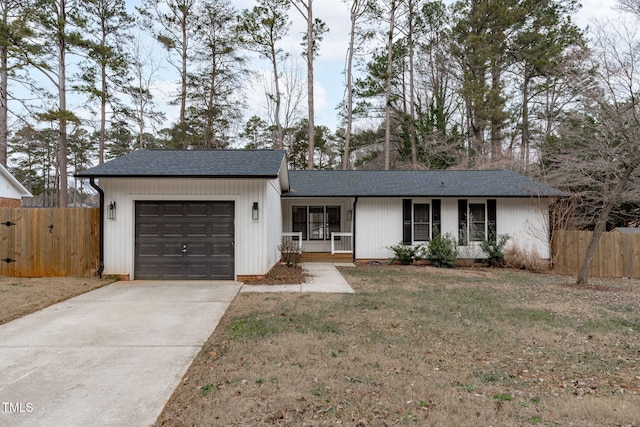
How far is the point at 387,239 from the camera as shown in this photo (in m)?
13.8

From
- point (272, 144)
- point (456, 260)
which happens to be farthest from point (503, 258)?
point (272, 144)

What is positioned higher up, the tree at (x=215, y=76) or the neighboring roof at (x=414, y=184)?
the tree at (x=215, y=76)

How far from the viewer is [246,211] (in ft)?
30.3

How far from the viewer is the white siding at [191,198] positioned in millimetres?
9133

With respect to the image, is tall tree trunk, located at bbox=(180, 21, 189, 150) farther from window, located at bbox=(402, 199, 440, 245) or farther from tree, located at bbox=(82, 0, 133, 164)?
window, located at bbox=(402, 199, 440, 245)

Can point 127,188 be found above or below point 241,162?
below

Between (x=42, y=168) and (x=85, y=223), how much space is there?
108ft

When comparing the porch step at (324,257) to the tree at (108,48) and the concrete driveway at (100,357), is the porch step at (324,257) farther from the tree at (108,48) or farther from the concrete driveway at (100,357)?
the tree at (108,48)

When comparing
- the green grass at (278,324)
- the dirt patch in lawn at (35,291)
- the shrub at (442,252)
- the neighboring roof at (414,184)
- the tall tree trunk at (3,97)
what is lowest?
the green grass at (278,324)

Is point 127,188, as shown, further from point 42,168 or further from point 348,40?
point 42,168

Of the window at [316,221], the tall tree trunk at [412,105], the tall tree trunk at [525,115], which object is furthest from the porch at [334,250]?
the tall tree trunk at [525,115]

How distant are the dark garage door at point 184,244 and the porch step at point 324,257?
548cm

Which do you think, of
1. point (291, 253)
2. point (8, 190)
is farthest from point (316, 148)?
point (8, 190)

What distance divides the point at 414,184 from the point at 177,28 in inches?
676
